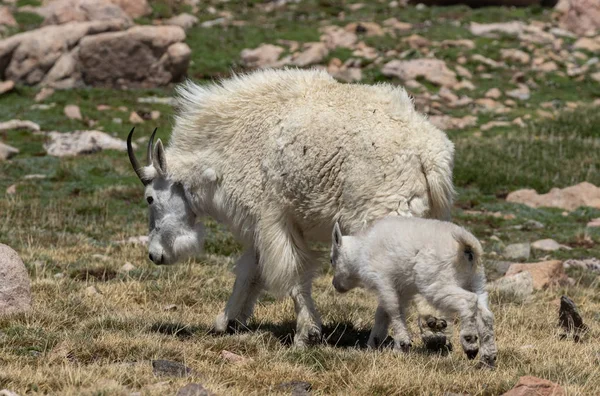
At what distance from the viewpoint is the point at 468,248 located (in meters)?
6.30

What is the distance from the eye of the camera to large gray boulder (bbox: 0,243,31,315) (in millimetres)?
7629

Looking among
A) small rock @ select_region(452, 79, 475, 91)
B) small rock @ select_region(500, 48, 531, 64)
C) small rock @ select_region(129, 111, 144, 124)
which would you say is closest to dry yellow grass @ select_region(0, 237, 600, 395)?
small rock @ select_region(129, 111, 144, 124)

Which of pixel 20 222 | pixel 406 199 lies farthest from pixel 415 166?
pixel 20 222

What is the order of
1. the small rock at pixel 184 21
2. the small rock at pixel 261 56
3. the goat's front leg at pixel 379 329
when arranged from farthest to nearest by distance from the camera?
the small rock at pixel 184 21 → the small rock at pixel 261 56 → the goat's front leg at pixel 379 329

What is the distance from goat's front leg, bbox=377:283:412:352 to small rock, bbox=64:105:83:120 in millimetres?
15498

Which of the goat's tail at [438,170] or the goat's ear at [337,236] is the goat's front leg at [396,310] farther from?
the goat's tail at [438,170]

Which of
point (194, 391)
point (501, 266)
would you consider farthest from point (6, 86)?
point (194, 391)

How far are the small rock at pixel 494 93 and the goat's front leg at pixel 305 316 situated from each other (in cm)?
1775

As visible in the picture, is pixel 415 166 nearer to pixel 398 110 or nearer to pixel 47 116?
pixel 398 110

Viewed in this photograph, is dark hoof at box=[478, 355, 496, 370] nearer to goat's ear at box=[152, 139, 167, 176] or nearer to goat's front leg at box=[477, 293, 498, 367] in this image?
goat's front leg at box=[477, 293, 498, 367]

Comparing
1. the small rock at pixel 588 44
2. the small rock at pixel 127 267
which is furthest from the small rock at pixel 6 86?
the small rock at pixel 588 44

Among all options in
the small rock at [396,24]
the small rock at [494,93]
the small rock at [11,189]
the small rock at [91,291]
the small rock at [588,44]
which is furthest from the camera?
the small rock at [396,24]

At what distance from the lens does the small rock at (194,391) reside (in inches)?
212

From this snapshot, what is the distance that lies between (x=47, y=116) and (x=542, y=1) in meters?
22.8
